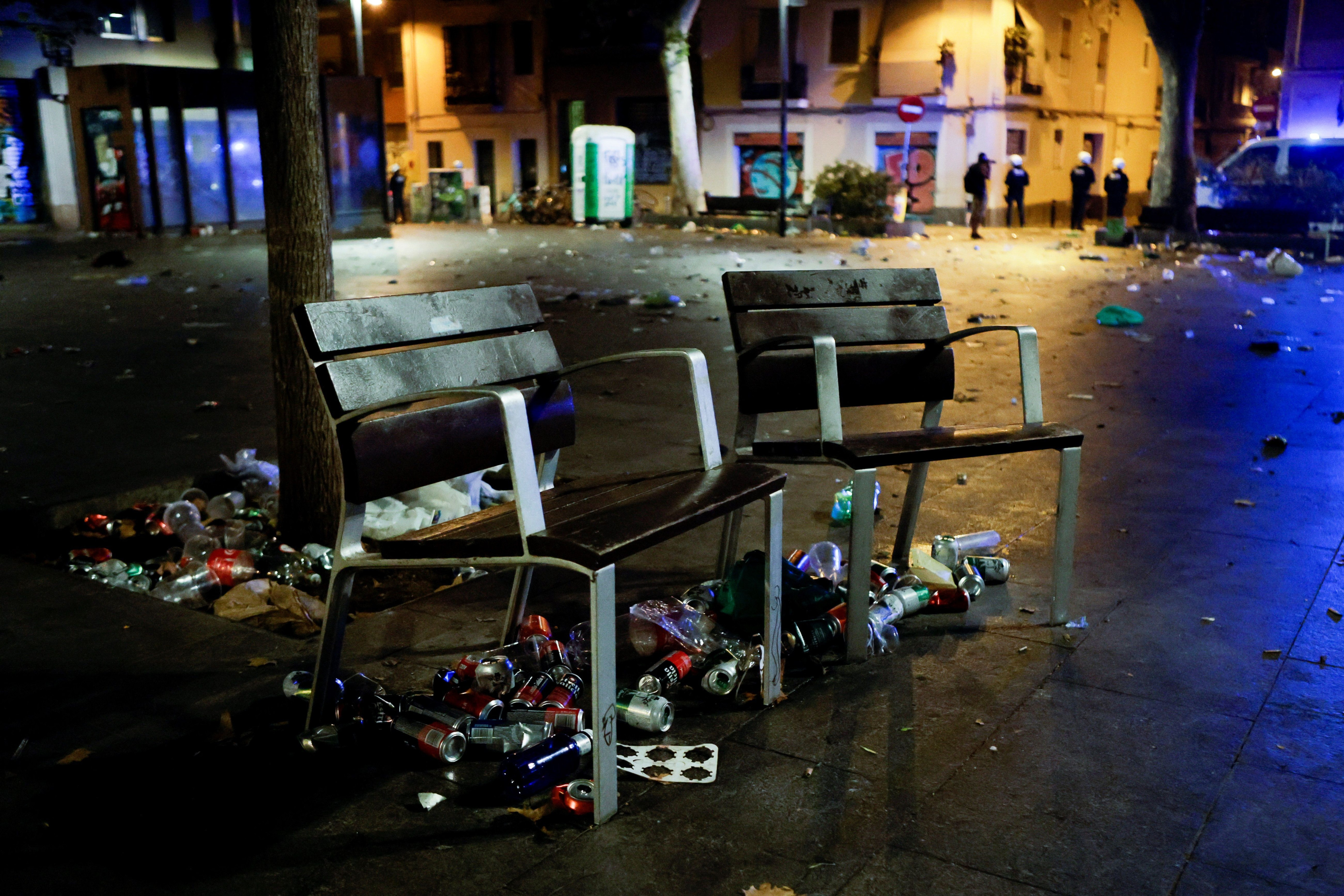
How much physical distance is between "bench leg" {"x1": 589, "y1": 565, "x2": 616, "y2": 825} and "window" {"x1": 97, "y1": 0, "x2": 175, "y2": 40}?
32.0m

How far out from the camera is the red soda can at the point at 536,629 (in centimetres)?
340

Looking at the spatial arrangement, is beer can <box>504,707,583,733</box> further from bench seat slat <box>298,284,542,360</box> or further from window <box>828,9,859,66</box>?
window <box>828,9,859,66</box>

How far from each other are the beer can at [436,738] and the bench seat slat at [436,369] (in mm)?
751

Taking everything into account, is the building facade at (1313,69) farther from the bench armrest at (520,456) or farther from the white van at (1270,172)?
the bench armrest at (520,456)

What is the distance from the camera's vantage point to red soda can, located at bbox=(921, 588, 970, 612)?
12.6 ft

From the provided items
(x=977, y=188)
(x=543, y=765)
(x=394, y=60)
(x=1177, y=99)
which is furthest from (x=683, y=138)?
(x=543, y=765)

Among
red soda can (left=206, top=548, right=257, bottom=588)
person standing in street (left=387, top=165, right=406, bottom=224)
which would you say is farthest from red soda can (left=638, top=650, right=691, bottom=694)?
person standing in street (left=387, top=165, right=406, bottom=224)

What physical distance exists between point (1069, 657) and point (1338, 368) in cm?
672

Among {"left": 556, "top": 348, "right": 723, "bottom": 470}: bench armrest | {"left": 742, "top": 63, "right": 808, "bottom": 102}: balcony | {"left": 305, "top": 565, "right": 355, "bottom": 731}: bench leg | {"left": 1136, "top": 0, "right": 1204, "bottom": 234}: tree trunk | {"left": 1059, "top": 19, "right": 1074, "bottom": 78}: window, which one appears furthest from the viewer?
{"left": 1059, "top": 19, "right": 1074, "bottom": 78}: window

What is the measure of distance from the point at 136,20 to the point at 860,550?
32.5m

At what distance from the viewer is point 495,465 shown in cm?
333

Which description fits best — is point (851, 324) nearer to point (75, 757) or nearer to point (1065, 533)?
point (1065, 533)

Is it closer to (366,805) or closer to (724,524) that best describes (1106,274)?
(724,524)

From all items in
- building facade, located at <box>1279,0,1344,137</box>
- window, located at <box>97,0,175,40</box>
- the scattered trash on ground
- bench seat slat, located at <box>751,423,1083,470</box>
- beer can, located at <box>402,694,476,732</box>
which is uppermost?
window, located at <box>97,0,175,40</box>
